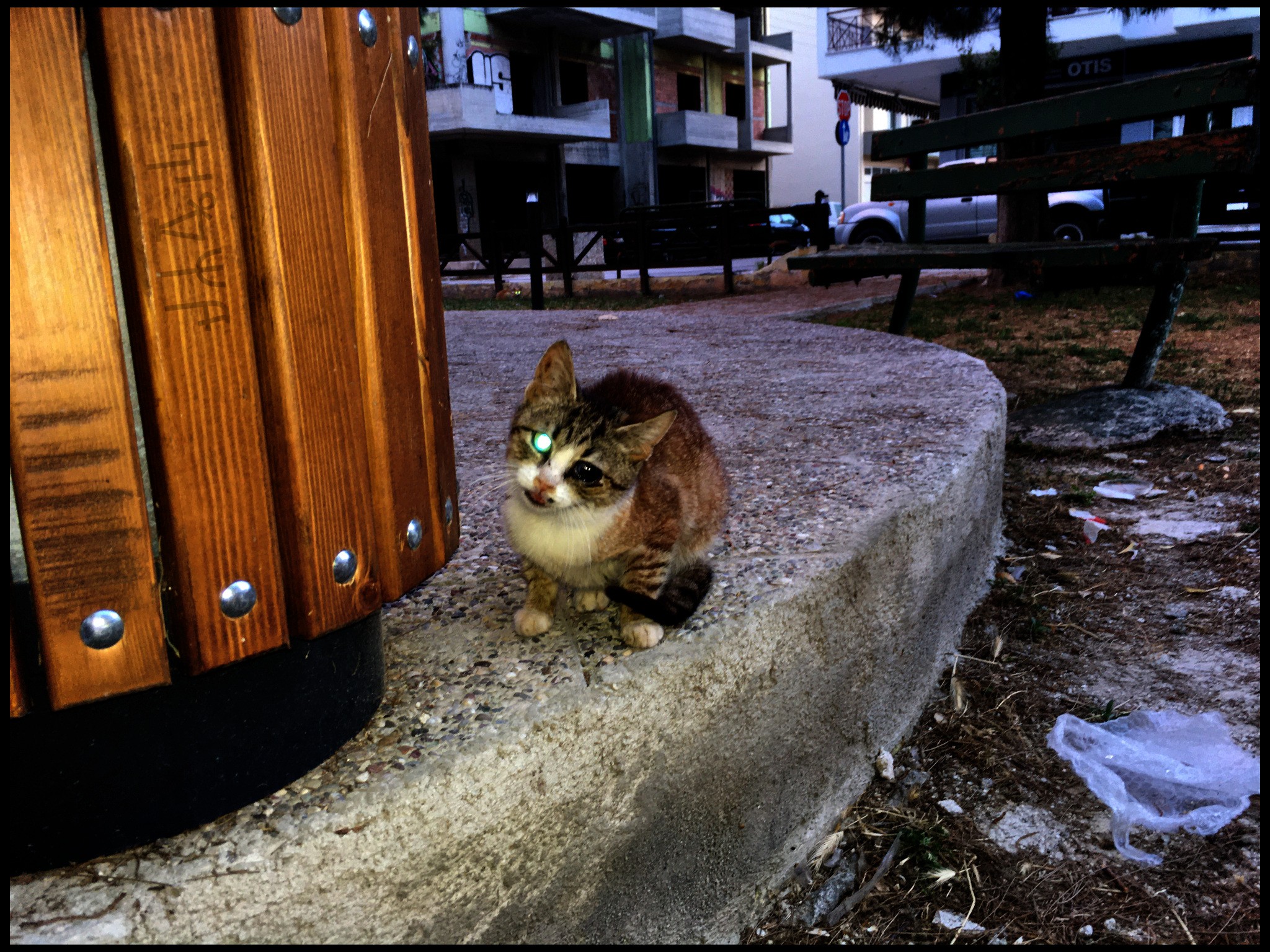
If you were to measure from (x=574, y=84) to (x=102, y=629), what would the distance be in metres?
30.4

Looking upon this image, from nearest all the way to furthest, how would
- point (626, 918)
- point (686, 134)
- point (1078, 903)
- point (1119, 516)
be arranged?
point (626, 918)
point (1078, 903)
point (1119, 516)
point (686, 134)

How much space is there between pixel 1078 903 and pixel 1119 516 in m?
2.36

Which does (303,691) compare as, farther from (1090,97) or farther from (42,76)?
(1090,97)

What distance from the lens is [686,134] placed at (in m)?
29.2

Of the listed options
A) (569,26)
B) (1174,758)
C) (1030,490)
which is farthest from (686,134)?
(1174,758)

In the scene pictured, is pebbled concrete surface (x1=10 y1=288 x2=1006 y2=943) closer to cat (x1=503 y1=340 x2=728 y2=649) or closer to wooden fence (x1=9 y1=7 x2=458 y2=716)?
cat (x1=503 y1=340 x2=728 y2=649)

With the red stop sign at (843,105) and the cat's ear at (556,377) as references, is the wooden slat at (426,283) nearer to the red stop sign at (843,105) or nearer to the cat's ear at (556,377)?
the cat's ear at (556,377)

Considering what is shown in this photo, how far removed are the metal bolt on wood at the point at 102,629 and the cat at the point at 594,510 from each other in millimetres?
902

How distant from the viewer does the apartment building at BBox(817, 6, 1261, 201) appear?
Result: 21.0 meters

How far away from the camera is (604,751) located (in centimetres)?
165

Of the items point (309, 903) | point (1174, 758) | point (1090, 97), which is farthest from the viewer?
point (1090, 97)

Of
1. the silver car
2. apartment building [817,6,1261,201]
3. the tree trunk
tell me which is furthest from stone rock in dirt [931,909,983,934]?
apartment building [817,6,1261,201]

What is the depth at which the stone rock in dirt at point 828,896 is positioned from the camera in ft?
6.38

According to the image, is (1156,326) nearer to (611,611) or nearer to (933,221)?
(611,611)
